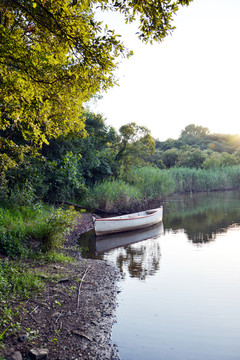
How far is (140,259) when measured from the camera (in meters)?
9.82

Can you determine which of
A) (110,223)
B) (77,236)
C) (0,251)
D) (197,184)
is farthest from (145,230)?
(197,184)

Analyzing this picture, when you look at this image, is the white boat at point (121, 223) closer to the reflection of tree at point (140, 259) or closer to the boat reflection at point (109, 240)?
the boat reflection at point (109, 240)

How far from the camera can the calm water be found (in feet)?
15.9

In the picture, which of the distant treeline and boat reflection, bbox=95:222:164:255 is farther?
boat reflection, bbox=95:222:164:255

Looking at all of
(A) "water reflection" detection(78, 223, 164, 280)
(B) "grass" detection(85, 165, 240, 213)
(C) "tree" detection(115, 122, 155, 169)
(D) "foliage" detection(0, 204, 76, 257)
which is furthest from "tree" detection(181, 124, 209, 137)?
(D) "foliage" detection(0, 204, 76, 257)

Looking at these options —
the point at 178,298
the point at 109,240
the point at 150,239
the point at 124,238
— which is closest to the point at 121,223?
the point at 124,238

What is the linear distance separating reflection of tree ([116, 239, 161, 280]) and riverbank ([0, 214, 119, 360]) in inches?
56.3

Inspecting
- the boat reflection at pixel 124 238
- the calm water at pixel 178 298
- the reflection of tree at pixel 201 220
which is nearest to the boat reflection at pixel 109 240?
the boat reflection at pixel 124 238

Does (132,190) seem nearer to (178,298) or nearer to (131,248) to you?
(131,248)

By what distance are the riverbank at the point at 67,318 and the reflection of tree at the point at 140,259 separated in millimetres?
1431

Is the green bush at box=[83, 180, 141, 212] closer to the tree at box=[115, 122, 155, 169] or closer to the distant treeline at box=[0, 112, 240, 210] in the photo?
the distant treeline at box=[0, 112, 240, 210]

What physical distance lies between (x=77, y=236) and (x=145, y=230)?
4175 millimetres

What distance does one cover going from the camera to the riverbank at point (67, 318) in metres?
3.88

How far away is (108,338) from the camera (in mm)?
4824
